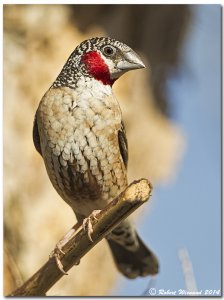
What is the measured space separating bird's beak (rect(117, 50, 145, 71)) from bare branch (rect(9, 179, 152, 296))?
20.5 inches

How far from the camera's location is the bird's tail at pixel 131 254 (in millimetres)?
4051

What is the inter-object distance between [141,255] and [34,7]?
339cm

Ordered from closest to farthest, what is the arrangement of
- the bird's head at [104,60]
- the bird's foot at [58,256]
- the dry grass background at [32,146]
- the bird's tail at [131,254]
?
the bird's foot at [58,256], the bird's head at [104,60], the bird's tail at [131,254], the dry grass background at [32,146]

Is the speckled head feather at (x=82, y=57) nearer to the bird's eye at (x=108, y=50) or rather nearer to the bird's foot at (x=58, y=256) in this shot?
the bird's eye at (x=108, y=50)

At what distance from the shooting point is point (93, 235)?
284 centimetres

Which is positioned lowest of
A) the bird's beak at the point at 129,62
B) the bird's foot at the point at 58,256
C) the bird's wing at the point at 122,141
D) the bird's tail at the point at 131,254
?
the bird's tail at the point at 131,254

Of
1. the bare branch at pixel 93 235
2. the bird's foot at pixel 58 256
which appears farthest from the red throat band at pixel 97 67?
the bird's foot at pixel 58 256

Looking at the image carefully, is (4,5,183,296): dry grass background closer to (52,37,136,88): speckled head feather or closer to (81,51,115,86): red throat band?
(52,37,136,88): speckled head feather

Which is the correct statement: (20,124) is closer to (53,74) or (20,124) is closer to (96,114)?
(53,74)

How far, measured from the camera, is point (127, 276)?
13.6 ft

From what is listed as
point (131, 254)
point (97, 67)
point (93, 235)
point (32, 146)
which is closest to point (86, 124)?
point (97, 67)

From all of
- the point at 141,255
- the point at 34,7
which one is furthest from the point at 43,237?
the point at 141,255

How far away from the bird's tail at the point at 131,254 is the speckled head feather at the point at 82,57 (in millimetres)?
1006

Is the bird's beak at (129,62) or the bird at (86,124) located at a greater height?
the bird's beak at (129,62)
